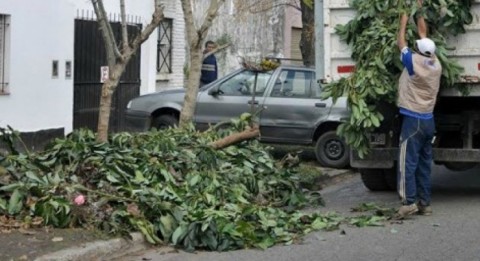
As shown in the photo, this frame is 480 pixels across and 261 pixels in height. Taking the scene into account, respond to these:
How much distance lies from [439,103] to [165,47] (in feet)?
33.5

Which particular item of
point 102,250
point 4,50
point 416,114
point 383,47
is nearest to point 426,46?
point 383,47

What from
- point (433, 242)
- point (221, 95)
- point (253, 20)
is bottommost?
point (433, 242)

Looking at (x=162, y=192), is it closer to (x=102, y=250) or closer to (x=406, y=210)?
(x=102, y=250)

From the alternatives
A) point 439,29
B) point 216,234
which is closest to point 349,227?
point 216,234

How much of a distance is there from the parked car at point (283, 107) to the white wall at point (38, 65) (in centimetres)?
180

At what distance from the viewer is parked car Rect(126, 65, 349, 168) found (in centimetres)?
1488

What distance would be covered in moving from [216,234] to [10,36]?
7489 millimetres

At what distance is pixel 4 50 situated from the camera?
14742mm

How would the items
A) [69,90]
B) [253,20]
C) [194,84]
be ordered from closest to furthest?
[194,84]
[69,90]
[253,20]

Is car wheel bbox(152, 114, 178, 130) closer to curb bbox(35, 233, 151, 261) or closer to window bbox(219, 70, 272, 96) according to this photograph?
window bbox(219, 70, 272, 96)

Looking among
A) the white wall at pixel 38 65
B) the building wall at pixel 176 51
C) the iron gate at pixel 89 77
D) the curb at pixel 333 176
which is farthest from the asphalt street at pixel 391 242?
the building wall at pixel 176 51

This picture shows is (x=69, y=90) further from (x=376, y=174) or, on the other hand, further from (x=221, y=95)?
(x=376, y=174)

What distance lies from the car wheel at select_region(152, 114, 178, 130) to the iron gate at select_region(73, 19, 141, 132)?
1600 millimetres

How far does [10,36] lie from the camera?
48.5ft
